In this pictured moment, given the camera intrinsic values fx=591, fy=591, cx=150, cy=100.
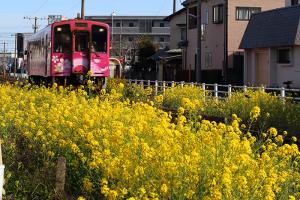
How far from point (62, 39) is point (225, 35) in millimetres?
14063

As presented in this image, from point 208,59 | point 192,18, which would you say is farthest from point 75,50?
point 192,18

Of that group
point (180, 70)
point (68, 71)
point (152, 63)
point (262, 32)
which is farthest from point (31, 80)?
point (152, 63)

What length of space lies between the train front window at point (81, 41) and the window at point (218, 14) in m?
14.1

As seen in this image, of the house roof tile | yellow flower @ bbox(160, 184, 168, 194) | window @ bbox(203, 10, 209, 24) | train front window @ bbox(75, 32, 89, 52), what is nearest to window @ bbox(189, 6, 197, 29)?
window @ bbox(203, 10, 209, 24)

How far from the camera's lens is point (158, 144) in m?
4.82

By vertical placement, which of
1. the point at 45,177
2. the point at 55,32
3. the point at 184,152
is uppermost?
the point at 55,32

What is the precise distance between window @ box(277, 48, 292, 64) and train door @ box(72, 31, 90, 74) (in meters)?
9.89

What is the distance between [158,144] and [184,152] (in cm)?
23

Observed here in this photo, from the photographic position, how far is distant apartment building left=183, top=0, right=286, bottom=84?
33125 mm

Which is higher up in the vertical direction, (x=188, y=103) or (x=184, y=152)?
(x=188, y=103)

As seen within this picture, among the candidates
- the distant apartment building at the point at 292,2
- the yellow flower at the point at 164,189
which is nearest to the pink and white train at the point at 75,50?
the distant apartment building at the point at 292,2

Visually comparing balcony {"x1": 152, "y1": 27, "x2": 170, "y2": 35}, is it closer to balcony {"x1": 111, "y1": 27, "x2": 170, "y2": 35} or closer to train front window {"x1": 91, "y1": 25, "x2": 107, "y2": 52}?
balcony {"x1": 111, "y1": 27, "x2": 170, "y2": 35}

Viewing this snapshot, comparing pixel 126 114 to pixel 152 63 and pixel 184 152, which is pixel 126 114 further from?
pixel 152 63

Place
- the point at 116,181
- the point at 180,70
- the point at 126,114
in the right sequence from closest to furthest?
→ the point at 116,181, the point at 126,114, the point at 180,70
